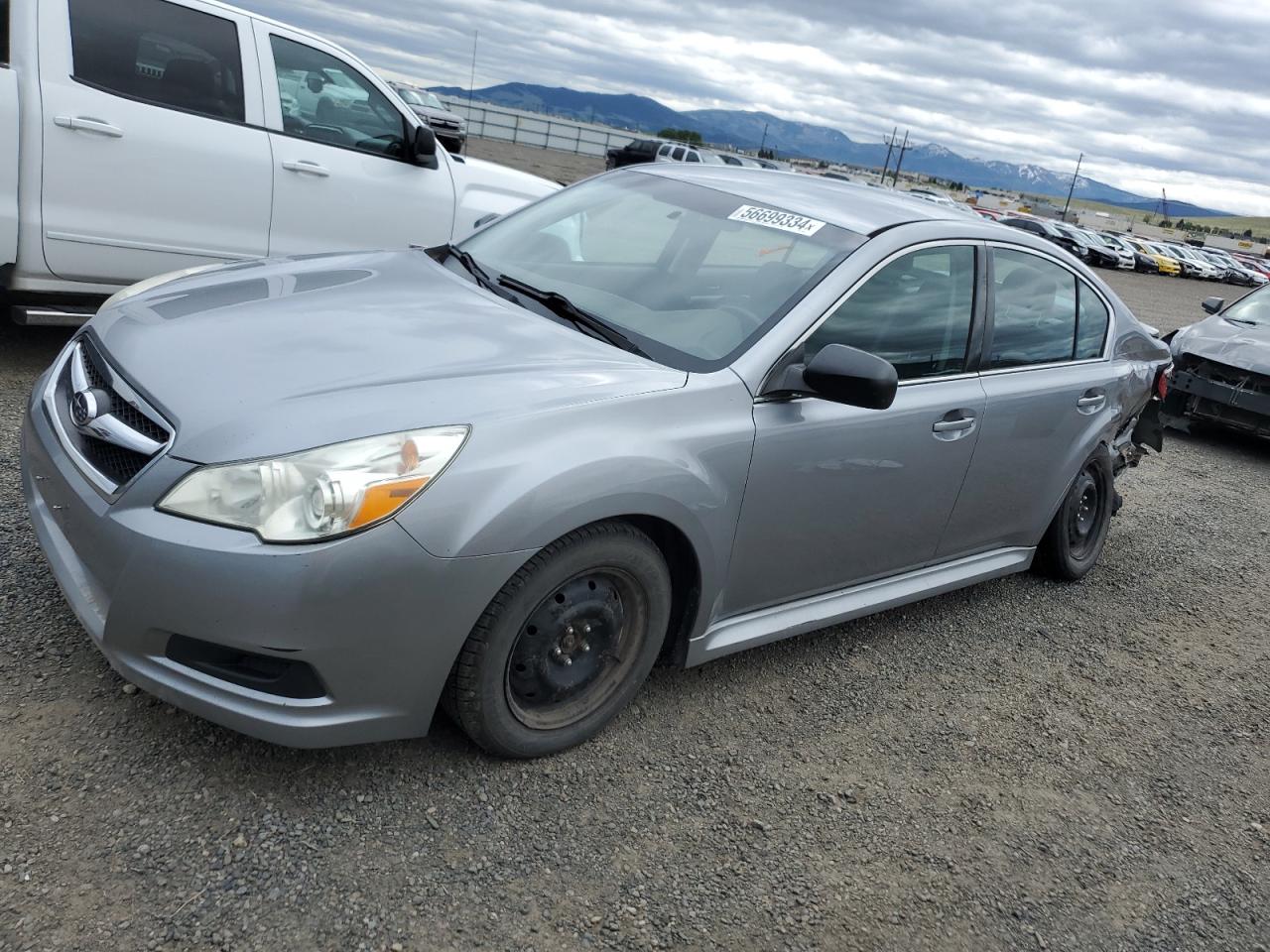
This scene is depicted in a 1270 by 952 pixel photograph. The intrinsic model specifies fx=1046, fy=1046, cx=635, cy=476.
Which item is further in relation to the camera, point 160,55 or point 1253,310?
point 1253,310

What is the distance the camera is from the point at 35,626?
10.3 ft

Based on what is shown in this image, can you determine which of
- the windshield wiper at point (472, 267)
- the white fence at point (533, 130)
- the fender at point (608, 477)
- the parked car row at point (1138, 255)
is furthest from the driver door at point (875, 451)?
the white fence at point (533, 130)

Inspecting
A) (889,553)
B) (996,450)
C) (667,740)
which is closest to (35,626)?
(667,740)

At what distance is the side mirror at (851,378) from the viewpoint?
3.01 metres

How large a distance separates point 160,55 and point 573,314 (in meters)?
3.45

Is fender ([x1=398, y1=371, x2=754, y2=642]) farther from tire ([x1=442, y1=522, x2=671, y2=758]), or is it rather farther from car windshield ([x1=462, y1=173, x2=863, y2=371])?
car windshield ([x1=462, y1=173, x2=863, y2=371])

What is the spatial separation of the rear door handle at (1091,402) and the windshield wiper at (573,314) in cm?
228

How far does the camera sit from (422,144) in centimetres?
634

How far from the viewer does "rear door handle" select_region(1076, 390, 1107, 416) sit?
14.8 feet

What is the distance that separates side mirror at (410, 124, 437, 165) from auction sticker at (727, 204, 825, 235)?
3.20 metres

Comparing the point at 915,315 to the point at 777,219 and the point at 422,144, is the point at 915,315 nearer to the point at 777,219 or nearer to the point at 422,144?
the point at 777,219

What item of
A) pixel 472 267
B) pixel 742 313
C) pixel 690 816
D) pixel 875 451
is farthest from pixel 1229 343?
pixel 690 816

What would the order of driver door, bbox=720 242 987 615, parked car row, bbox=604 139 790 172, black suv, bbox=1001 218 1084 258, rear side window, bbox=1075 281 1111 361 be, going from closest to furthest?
1. driver door, bbox=720 242 987 615
2. rear side window, bbox=1075 281 1111 361
3. parked car row, bbox=604 139 790 172
4. black suv, bbox=1001 218 1084 258

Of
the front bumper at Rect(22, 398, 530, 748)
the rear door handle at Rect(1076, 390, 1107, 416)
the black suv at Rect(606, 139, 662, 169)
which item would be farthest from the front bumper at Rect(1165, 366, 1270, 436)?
the black suv at Rect(606, 139, 662, 169)
